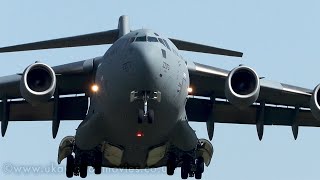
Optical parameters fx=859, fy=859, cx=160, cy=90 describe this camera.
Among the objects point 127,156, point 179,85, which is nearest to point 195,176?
point 127,156

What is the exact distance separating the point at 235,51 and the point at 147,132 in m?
3.37

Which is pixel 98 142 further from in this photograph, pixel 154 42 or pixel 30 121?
pixel 30 121

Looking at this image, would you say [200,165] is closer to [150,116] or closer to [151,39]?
[150,116]

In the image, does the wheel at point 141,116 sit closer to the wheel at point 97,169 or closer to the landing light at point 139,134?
the landing light at point 139,134

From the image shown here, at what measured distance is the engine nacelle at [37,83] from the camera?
18.3 meters

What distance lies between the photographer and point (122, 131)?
18.2 m

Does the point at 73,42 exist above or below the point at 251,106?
above

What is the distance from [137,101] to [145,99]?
24 centimetres

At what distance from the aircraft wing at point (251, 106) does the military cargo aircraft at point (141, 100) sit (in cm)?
2

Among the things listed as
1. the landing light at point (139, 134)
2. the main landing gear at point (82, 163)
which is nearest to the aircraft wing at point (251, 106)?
the landing light at point (139, 134)

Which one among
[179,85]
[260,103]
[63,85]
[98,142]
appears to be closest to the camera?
[179,85]

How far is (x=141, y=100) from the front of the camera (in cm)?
1722

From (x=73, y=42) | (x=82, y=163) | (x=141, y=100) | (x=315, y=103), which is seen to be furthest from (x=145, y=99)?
(x=315, y=103)

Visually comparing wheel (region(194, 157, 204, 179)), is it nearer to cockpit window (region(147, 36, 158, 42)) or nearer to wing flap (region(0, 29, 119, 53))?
wing flap (region(0, 29, 119, 53))
